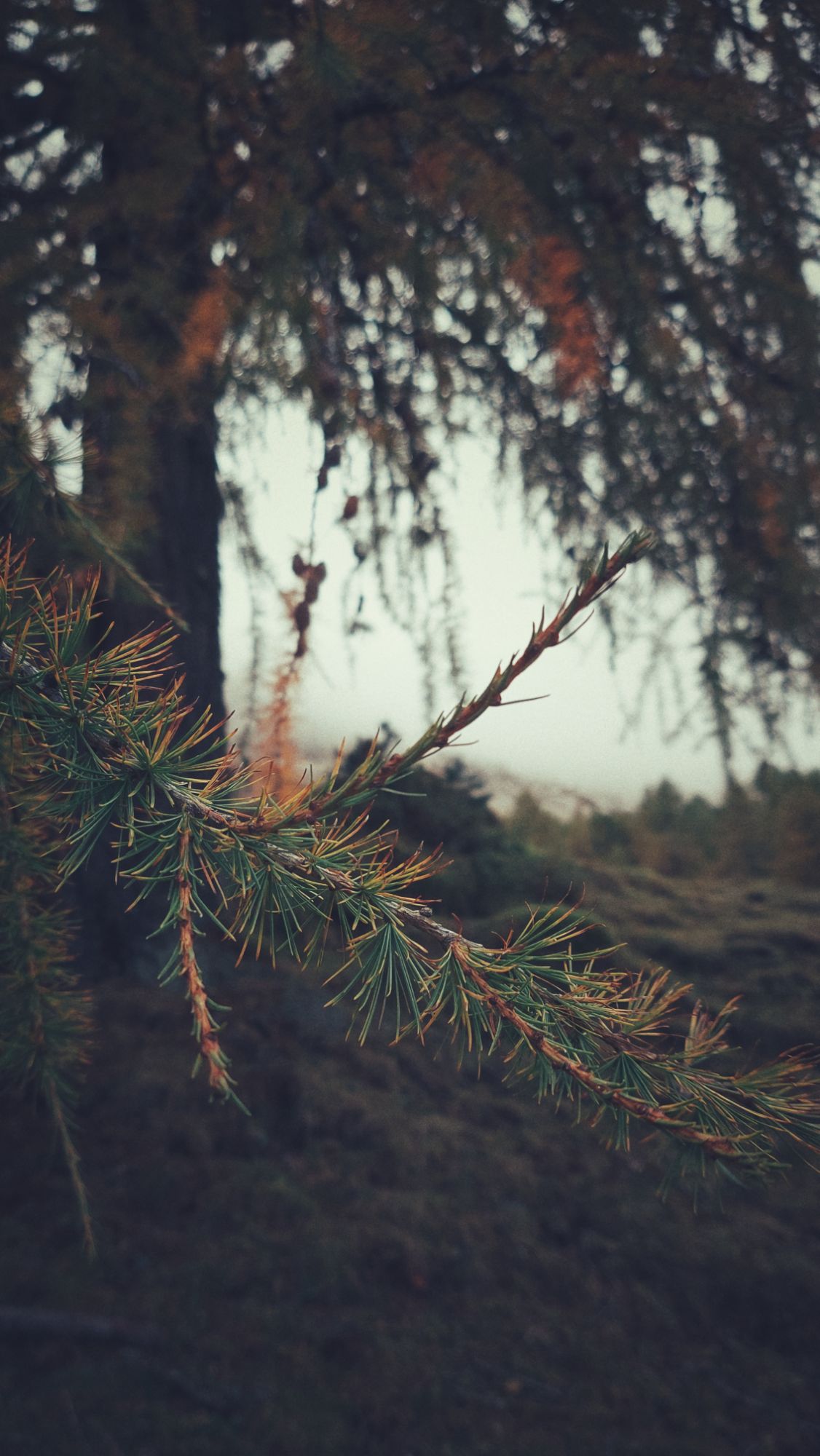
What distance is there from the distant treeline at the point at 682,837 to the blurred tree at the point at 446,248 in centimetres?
117

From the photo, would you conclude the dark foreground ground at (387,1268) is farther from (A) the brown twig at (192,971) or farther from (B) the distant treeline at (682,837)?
(B) the distant treeline at (682,837)

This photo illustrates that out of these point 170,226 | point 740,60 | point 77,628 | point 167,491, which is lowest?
point 77,628

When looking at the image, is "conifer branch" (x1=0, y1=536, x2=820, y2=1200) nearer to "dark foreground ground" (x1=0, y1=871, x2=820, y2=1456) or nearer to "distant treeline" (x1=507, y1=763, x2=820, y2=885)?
"dark foreground ground" (x1=0, y1=871, x2=820, y2=1456)

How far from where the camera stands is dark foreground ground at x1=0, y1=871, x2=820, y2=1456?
161cm

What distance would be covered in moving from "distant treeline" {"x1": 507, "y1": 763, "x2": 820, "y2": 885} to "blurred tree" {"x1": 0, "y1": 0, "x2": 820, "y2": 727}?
1170 millimetres

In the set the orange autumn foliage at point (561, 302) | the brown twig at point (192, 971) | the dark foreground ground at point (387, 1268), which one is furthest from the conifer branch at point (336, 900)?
the orange autumn foliage at point (561, 302)

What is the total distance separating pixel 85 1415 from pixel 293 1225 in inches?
23.6

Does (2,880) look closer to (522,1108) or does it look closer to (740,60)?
(522,1108)

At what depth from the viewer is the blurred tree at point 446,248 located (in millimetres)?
1845

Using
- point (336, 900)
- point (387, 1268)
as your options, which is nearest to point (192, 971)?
point (336, 900)

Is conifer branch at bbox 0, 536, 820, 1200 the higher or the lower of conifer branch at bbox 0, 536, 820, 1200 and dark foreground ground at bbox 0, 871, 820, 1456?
the higher

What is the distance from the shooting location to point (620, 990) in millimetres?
777

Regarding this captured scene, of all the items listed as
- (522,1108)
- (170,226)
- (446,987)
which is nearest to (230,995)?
(522,1108)

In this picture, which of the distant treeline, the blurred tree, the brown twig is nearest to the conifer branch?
the brown twig
